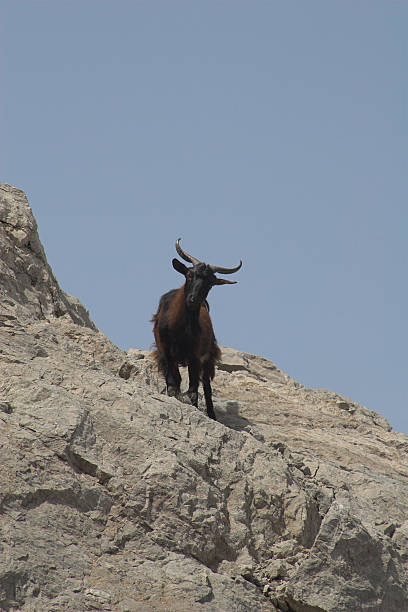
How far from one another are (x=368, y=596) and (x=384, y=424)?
336 inches

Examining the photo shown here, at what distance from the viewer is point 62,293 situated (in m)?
14.1

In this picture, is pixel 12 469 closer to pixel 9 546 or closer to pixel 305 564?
pixel 9 546

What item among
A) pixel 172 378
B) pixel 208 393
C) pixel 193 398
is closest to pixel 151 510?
pixel 193 398

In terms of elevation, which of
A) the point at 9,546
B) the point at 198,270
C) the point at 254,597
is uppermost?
the point at 198,270

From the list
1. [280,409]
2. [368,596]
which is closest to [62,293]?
[280,409]

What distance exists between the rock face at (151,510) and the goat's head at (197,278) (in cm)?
234

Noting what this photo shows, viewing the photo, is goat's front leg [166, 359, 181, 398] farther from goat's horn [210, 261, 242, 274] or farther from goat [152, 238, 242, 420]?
goat's horn [210, 261, 242, 274]

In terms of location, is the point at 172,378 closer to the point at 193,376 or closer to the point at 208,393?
the point at 193,376

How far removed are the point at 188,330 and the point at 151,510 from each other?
18.4ft

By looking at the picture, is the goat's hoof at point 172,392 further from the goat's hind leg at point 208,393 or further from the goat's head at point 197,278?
the goat's head at point 197,278

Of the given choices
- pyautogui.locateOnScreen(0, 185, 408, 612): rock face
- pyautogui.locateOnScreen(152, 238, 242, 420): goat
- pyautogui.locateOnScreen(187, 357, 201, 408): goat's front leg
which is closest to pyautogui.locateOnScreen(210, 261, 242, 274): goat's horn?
pyautogui.locateOnScreen(152, 238, 242, 420): goat

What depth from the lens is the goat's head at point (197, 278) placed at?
13.6 metres

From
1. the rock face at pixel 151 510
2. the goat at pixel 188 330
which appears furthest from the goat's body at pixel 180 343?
the rock face at pixel 151 510

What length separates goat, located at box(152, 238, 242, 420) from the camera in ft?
44.7
